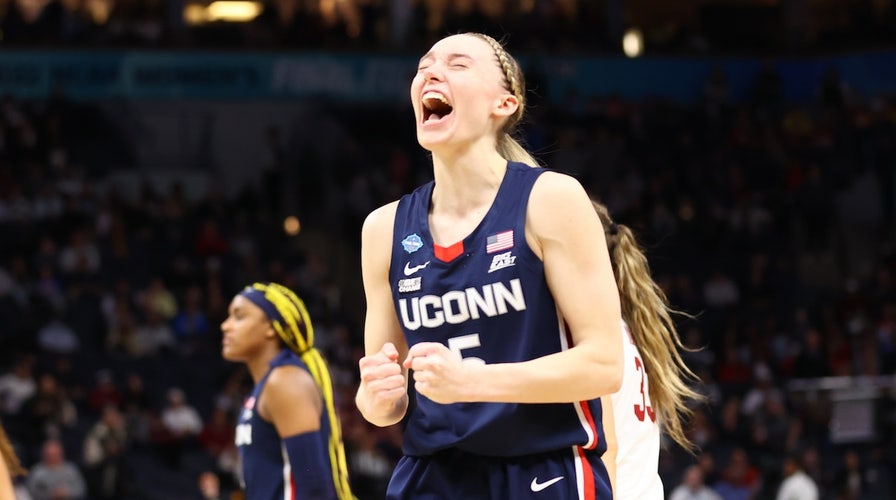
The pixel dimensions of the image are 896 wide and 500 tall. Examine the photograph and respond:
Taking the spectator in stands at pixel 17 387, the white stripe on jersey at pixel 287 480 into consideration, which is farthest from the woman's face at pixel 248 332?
the spectator in stands at pixel 17 387

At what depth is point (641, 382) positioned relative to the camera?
4863mm

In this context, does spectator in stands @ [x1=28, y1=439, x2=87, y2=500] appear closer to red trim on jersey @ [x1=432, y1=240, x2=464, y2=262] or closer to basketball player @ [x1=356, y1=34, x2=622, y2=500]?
basketball player @ [x1=356, y1=34, x2=622, y2=500]

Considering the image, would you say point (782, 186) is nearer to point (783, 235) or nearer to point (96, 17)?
point (783, 235)

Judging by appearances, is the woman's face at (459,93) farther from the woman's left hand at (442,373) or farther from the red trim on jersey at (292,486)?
the red trim on jersey at (292,486)

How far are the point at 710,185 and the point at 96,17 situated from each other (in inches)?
400

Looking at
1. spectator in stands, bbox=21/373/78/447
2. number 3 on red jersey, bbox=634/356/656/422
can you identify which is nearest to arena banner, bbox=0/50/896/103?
spectator in stands, bbox=21/373/78/447

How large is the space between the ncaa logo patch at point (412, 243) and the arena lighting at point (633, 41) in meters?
21.5

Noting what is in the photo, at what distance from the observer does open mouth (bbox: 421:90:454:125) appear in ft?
12.0

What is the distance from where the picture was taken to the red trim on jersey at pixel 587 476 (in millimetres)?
3623

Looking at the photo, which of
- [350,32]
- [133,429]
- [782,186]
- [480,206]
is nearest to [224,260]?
[133,429]

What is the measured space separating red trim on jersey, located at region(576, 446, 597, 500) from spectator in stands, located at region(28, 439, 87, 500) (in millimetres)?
10648

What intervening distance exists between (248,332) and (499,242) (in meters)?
3.63

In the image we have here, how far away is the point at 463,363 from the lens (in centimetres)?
333

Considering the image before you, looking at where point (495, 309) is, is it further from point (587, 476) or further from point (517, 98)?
point (517, 98)
